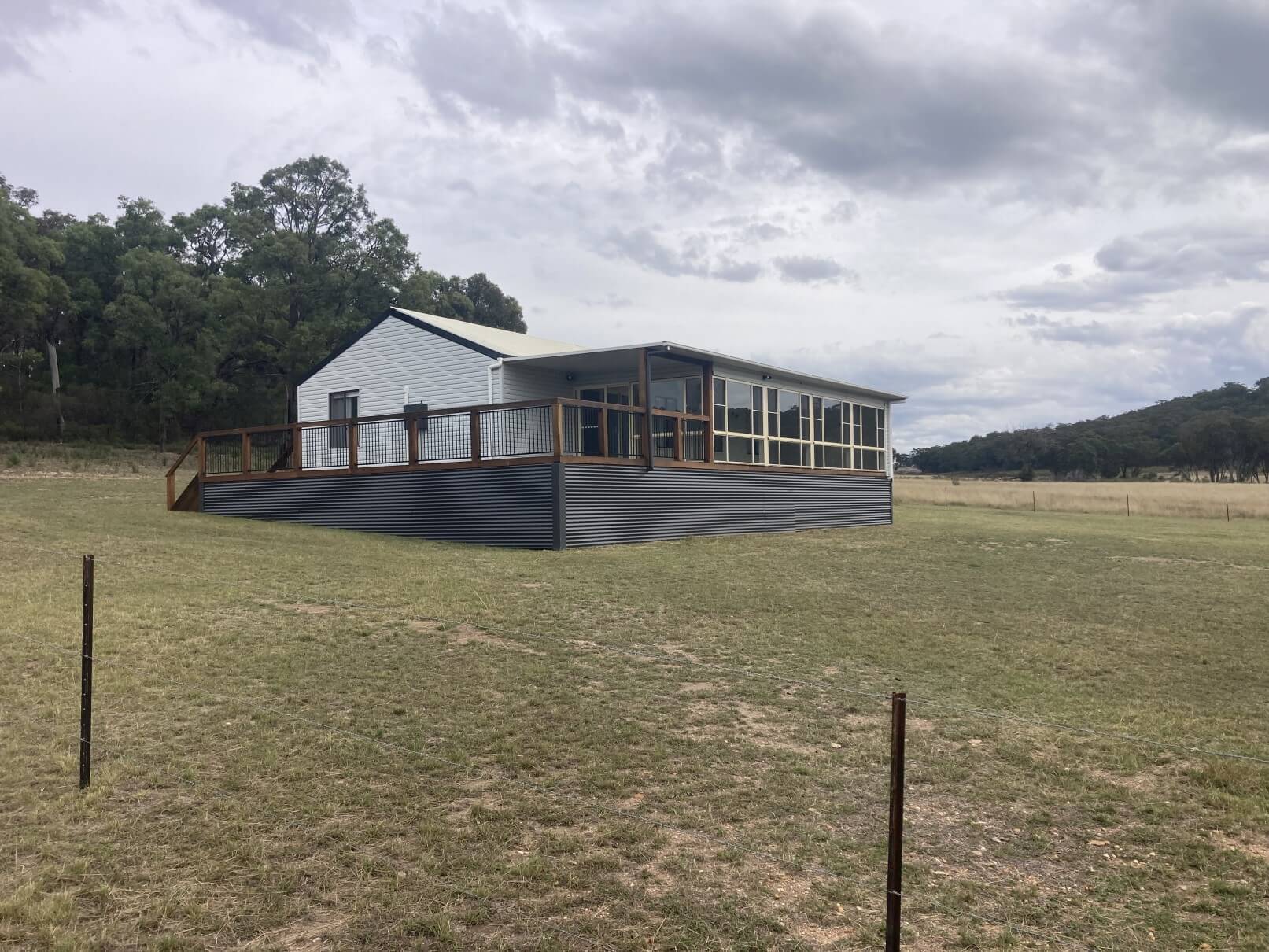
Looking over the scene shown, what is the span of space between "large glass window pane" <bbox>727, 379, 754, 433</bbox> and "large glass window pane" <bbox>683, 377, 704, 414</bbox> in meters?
0.86

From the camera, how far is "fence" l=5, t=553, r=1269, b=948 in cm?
375

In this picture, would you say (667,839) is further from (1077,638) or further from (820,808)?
Answer: (1077,638)

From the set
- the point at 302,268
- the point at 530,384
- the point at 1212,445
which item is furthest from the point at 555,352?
the point at 1212,445

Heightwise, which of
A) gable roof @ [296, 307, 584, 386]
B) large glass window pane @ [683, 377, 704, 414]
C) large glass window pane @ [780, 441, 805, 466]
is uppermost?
gable roof @ [296, 307, 584, 386]

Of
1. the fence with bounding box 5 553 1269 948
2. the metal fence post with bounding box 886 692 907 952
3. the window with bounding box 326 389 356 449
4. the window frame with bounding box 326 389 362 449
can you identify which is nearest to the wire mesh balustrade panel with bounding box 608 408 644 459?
the window frame with bounding box 326 389 362 449

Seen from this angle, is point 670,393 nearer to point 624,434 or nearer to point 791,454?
point 624,434

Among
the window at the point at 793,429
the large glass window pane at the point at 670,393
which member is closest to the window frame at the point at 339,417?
the large glass window pane at the point at 670,393

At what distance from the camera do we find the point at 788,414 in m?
23.8

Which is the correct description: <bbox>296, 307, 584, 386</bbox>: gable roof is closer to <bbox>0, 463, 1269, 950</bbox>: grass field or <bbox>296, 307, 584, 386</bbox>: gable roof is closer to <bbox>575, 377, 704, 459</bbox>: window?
<bbox>575, 377, 704, 459</bbox>: window

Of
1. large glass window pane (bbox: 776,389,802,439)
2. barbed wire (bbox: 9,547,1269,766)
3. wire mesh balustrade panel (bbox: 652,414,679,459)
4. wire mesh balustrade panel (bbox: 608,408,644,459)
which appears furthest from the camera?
large glass window pane (bbox: 776,389,802,439)

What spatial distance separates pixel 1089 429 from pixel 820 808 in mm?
111259

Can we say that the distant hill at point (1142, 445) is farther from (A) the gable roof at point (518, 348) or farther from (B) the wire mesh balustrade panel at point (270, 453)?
(B) the wire mesh balustrade panel at point (270, 453)

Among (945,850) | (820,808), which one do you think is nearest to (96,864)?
(820,808)

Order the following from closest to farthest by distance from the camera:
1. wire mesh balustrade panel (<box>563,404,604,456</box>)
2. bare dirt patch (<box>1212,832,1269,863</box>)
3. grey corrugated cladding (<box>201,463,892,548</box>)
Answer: bare dirt patch (<box>1212,832,1269,863</box>) → grey corrugated cladding (<box>201,463,892,548</box>) → wire mesh balustrade panel (<box>563,404,604,456</box>)
